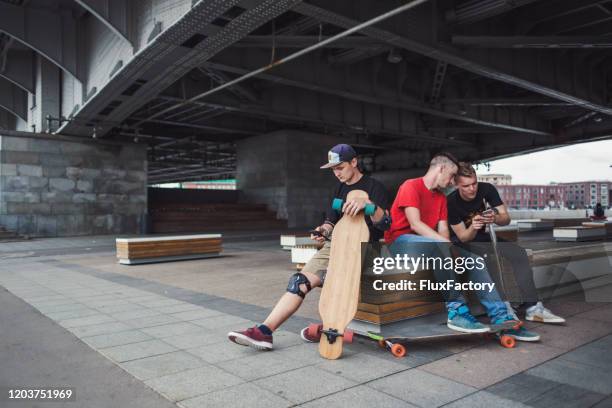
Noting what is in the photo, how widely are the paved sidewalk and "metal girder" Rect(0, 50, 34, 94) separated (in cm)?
2179

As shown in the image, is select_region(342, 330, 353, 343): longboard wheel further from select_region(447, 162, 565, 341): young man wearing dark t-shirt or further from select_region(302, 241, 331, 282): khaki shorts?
select_region(447, 162, 565, 341): young man wearing dark t-shirt

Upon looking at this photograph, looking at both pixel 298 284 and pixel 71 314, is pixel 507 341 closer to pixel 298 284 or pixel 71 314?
pixel 298 284

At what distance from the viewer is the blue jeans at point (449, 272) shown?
13.9 ft

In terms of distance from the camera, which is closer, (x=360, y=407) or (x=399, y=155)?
(x=360, y=407)

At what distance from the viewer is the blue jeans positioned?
13.9ft

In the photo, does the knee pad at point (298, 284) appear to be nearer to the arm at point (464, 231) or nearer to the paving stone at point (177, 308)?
the arm at point (464, 231)

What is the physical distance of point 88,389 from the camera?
3.37m

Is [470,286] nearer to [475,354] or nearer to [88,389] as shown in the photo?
[475,354]

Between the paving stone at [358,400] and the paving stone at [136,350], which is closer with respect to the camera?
the paving stone at [358,400]

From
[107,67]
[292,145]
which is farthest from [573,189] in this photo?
[107,67]

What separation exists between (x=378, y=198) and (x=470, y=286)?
1.31m

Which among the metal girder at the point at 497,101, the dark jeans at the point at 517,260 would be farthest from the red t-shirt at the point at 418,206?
the metal girder at the point at 497,101

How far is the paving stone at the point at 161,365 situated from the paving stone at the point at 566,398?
8.34 feet

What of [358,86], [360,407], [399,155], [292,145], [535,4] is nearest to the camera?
[360,407]
